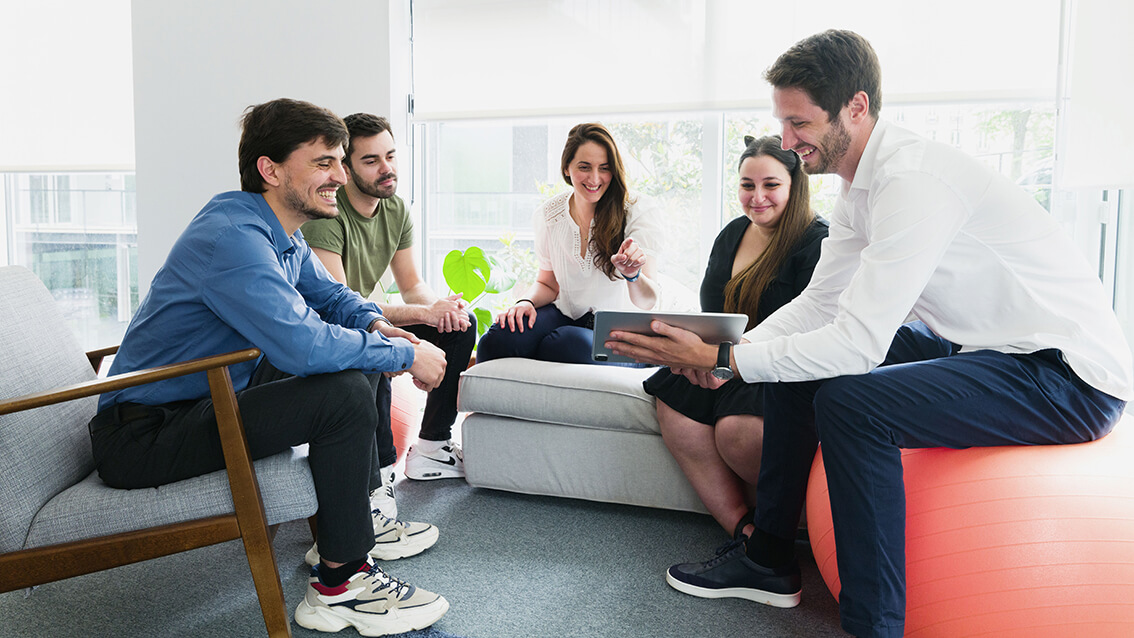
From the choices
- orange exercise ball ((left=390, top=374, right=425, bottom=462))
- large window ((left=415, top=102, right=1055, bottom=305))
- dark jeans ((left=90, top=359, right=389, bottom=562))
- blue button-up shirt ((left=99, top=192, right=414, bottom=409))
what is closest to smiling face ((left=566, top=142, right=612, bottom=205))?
large window ((left=415, top=102, right=1055, bottom=305))

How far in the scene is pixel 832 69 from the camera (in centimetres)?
185

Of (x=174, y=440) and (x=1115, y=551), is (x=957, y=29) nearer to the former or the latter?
(x=1115, y=551)

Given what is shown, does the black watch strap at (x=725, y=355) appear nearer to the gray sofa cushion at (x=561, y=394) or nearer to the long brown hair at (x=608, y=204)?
the gray sofa cushion at (x=561, y=394)

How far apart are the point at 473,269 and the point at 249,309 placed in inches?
76.5

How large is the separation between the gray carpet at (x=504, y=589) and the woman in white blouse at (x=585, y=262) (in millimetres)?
628

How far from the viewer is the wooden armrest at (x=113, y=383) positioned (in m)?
1.63

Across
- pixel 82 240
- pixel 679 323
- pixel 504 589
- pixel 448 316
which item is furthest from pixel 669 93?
pixel 82 240

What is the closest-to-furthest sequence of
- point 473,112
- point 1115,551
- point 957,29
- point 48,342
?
point 1115,551 < point 48,342 < point 957,29 < point 473,112

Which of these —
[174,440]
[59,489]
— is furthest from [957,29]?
[59,489]

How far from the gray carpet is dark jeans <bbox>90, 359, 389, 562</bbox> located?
291mm

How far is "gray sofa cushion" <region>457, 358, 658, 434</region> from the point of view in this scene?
2.61 meters

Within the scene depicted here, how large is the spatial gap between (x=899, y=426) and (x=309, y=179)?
1.45m

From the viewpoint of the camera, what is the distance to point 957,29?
3.30 m

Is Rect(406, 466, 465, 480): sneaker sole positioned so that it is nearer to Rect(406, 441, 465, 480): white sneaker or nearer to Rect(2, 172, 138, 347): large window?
Rect(406, 441, 465, 480): white sneaker
